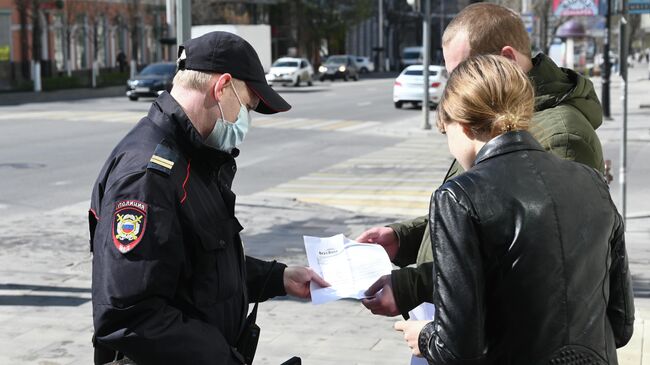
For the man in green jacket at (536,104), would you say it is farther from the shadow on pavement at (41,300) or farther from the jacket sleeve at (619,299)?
the shadow on pavement at (41,300)

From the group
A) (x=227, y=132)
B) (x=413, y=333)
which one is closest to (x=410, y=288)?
(x=413, y=333)

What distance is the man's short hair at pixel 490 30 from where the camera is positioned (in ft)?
11.2

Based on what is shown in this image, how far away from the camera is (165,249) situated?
2812mm

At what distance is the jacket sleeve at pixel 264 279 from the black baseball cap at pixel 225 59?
722mm

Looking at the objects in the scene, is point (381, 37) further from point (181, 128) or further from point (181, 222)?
point (181, 222)

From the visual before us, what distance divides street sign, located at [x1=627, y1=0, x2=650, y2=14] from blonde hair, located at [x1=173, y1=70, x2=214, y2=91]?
1049 cm

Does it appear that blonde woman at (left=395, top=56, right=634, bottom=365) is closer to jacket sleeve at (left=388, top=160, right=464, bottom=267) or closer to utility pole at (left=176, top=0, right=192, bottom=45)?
jacket sleeve at (left=388, top=160, right=464, bottom=267)

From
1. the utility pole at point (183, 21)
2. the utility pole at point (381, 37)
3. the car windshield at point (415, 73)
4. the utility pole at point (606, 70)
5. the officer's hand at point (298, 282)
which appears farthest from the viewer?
the utility pole at point (381, 37)

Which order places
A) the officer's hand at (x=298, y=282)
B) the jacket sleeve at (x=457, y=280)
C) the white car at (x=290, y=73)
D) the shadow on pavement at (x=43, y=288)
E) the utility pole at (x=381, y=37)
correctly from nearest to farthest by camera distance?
the jacket sleeve at (x=457, y=280) < the officer's hand at (x=298, y=282) < the shadow on pavement at (x=43, y=288) < the white car at (x=290, y=73) < the utility pole at (x=381, y=37)

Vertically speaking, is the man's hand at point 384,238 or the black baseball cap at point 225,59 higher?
the black baseball cap at point 225,59

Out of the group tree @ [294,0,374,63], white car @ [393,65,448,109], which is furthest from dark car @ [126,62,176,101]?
tree @ [294,0,374,63]

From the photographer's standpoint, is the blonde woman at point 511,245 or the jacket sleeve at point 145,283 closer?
the blonde woman at point 511,245

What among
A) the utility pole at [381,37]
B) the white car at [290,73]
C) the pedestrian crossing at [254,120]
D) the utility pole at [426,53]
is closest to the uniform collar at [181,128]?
the utility pole at [426,53]

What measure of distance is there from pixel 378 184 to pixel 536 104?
1197 centimetres
